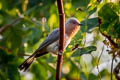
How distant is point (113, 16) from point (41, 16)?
255 centimetres

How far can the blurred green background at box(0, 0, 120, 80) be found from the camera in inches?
137

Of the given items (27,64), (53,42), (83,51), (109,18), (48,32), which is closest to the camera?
(83,51)

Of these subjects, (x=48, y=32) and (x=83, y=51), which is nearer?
(x=83, y=51)

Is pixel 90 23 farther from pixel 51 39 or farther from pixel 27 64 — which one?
pixel 27 64

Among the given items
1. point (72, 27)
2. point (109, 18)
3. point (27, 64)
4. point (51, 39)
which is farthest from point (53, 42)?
point (109, 18)

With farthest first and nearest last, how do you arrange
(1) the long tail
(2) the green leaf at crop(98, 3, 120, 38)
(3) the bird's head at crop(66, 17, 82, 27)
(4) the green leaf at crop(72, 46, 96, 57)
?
(3) the bird's head at crop(66, 17, 82, 27) → (1) the long tail → (2) the green leaf at crop(98, 3, 120, 38) → (4) the green leaf at crop(72, 46, 96, 57)

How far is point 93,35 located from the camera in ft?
13.3

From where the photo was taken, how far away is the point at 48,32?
477 centimetres

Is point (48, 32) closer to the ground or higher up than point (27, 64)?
higher up

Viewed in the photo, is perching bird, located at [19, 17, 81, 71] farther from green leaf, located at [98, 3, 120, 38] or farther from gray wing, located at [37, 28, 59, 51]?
green leaf, located at [98, 3, 120, 38]

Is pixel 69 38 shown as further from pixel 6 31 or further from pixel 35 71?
pixel 6 31

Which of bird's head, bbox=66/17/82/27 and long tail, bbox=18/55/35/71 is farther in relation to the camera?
bird's head, bbox=66/17/82/27

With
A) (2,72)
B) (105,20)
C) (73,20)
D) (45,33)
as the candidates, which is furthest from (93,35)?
(2,72)

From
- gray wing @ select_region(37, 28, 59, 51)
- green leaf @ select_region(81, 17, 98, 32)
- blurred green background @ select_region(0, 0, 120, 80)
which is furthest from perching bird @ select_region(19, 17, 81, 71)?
green leaf @ select_region(81, 17, 98, 32)
